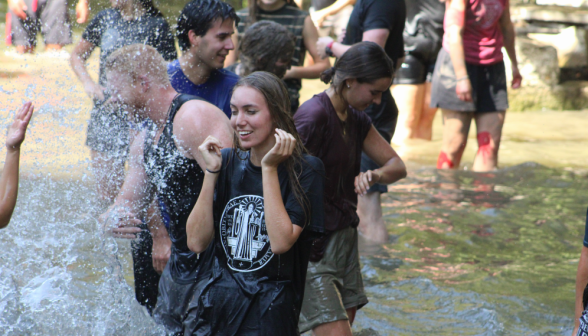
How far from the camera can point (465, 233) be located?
527 centimetres

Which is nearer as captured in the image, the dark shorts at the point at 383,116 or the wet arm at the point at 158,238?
the wet arm at the point at 158,238

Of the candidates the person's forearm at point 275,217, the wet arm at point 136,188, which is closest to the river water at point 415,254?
the wet arm at point 136,188

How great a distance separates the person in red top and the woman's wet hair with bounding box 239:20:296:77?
2.61 meters

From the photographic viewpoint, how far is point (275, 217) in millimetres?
2271

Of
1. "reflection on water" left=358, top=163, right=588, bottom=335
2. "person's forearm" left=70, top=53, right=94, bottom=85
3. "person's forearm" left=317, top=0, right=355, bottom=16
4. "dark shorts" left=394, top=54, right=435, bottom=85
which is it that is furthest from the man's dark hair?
"person's forearm" left=317, top=0, right=355, bottom=16

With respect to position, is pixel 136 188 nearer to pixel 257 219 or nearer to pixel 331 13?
pixel 257 219

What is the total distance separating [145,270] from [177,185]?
70 cm

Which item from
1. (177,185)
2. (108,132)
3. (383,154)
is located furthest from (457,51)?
(177,185)

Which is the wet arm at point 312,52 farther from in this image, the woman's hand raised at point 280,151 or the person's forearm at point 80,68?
the woman's hand raised at point 280,151

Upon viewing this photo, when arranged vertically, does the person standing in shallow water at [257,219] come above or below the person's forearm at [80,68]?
below

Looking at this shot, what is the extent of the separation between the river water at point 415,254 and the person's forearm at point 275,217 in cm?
98

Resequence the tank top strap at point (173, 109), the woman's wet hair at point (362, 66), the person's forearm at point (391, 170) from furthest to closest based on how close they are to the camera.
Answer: the person's forearm at point (391, 170), the woman's wet hair at point (362, 66), the tank top strap at point (173, 109)

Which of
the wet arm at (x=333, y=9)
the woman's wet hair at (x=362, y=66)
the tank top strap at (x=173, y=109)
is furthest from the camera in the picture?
the wet arm at (x=333, y=9)

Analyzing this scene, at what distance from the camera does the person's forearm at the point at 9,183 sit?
2.69 metres
